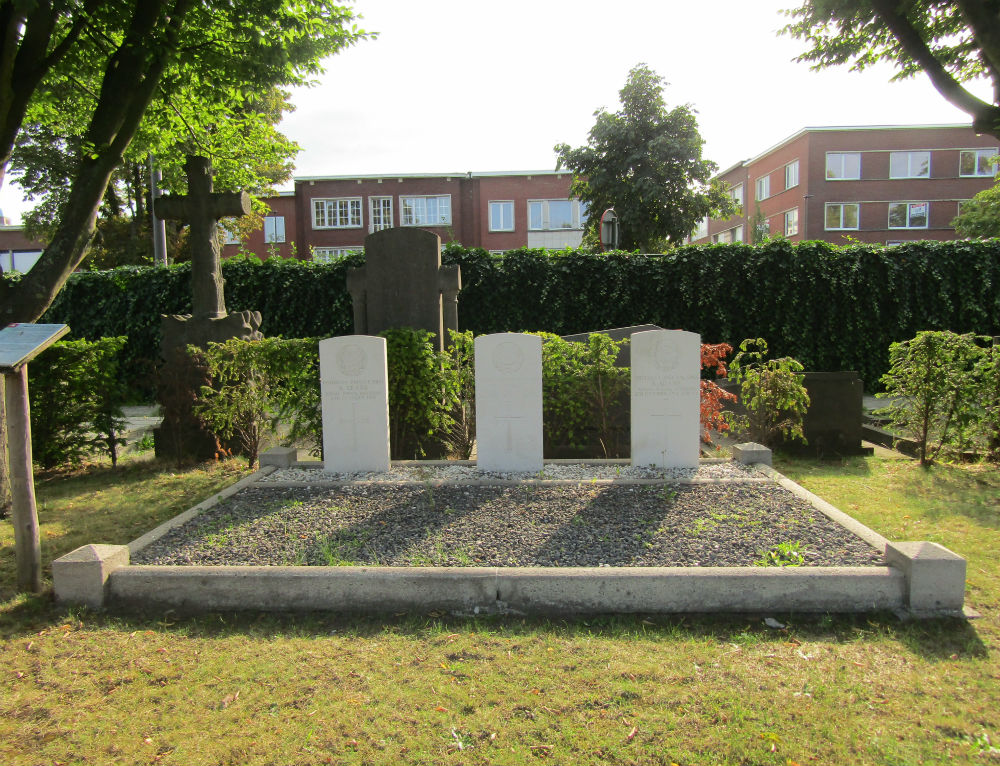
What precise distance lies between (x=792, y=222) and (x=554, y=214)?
1450 centimetres

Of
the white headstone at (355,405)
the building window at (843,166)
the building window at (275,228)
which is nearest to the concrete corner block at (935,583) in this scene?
the white headstone at (355,405)

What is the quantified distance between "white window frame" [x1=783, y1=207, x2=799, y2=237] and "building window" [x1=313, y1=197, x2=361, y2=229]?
24.3m

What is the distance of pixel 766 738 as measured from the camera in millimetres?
2463

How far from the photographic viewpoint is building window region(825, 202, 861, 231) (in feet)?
114

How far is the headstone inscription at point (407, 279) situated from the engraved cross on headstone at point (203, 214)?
196 centimetres

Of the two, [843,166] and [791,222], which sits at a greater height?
[843,166]

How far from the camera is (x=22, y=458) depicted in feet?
12.8

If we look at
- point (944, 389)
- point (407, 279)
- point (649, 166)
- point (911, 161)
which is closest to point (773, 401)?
point (944, 389)

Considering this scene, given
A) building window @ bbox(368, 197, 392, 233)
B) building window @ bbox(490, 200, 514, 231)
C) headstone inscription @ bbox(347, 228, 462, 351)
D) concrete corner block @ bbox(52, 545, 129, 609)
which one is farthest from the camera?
building window @ bbox(368, 197, 392, 233)

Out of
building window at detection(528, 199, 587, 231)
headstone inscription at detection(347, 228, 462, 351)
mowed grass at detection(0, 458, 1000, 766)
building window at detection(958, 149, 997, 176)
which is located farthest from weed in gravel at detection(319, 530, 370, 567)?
building window at detection(958, 149, 997, 176)

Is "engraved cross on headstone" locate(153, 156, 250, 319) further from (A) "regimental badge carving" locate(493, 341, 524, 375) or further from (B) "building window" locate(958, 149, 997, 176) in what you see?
(B) "building window" locate(958, 149, 997, 176)

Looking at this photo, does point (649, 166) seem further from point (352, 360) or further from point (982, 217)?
point (982, 217)

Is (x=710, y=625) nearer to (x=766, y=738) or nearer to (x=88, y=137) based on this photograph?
(x=766, y=738)

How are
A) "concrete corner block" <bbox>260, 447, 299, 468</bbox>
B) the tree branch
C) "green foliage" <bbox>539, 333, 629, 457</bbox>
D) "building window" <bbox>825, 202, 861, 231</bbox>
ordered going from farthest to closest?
"building window" <bbox>825, 202, 861, 231</bbox>
the tree branch
"green foliage" <bbox>539, 333, 629, 457</bbox>
"concrete corner block" <bbox>260, 447, 299, 468</bbox>
